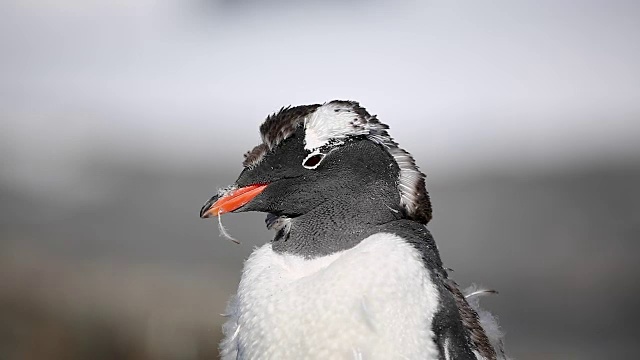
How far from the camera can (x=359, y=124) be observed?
89 centimetres

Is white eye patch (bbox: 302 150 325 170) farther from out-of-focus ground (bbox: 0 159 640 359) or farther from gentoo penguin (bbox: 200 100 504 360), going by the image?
out-of-focus ground (bbox: 0 159 640 359)

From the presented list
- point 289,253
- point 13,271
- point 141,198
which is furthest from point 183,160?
point 289,253

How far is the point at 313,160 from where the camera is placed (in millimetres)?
899

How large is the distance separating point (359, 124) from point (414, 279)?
21 cm

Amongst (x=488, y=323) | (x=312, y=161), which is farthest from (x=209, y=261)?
(x=312, y=161)

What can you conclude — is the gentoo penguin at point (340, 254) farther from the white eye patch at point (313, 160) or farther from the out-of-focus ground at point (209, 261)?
the out-of-focus ground at point (209, 261)

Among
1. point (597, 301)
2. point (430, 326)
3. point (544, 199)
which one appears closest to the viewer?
point (430, 326)

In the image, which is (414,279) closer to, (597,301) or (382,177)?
(382,177)

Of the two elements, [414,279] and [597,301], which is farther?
[597,301]

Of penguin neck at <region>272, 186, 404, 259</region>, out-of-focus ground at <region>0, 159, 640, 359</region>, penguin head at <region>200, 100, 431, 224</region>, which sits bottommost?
out-of-focus ground at <region>0, 159, 640, 359</region>

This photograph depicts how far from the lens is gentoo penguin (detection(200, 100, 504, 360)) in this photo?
0.81 m

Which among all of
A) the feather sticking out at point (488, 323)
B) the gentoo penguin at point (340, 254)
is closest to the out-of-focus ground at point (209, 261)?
the feather sticking out at point (488, 323)

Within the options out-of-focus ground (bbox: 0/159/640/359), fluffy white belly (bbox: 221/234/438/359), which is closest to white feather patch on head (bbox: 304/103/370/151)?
fluffy white belly (bbox: 221/234/438/359)

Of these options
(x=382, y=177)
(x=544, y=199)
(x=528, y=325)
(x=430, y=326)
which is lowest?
(x=528, y=325)
